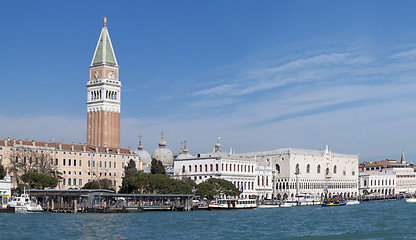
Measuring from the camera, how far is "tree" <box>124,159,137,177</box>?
8339cm

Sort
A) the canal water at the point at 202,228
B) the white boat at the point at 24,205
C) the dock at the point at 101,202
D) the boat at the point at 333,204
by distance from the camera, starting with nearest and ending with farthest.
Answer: the canal water at the point at 202,228, the white boat at the point at 24,205, the dock at the point at 101,202, the boat at the point at 333,204

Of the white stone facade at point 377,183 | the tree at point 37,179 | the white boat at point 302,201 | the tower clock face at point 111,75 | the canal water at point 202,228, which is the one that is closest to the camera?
the canal water at point 202,228

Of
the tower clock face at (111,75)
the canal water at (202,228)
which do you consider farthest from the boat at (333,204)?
the tower clock face at (111,75)

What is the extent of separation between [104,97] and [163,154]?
54.5 ft

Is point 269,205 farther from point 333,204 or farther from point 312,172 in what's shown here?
point 312,172

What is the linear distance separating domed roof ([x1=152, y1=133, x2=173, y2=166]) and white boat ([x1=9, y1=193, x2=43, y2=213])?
4901 cm

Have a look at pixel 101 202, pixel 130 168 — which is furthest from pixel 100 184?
pixel 101 202

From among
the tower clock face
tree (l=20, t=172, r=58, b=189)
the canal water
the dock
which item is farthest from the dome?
the canal water

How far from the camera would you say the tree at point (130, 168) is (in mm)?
83387

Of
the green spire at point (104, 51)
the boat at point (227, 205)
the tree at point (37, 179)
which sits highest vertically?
the green spire at point (104, 51)

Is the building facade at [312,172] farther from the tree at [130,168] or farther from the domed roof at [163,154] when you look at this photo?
the tree at [130,168]

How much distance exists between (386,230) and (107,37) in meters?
69.5

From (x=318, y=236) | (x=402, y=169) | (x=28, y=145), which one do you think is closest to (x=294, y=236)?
(x=318, y=236)

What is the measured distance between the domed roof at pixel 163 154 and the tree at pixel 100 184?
26.9 metres
